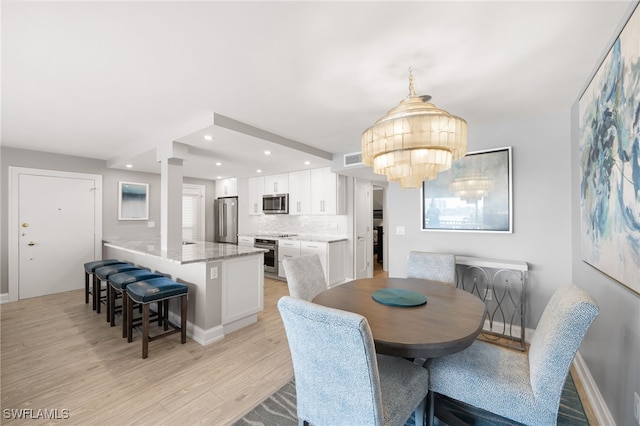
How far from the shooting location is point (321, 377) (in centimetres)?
112

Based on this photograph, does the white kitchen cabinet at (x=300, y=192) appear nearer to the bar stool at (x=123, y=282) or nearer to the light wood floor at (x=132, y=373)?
the light wood floor at (x=132, y=373)

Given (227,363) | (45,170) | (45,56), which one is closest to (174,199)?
(45,56)

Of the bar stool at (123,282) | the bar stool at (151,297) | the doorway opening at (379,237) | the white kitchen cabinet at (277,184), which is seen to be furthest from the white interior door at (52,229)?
the doorway opening at (379,237)

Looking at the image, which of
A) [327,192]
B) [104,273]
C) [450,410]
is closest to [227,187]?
[327,192]

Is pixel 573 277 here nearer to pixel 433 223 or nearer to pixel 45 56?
pixel 433 223

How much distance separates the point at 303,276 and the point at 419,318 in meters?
1.01

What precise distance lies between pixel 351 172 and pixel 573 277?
3077 millimetres

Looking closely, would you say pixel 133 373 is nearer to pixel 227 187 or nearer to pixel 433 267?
pixel 433 267

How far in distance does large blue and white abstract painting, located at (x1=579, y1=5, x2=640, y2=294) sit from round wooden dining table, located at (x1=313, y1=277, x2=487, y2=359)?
2.51 ft

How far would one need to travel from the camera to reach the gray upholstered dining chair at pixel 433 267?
8.46 feet

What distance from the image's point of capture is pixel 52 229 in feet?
14.3

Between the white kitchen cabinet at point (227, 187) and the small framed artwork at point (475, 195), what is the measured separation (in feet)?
14.9

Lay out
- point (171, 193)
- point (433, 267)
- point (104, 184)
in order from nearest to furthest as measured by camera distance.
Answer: point (433, 267) < point (171, 193) < point (104, 184)

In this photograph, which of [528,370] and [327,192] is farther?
[327,192]
